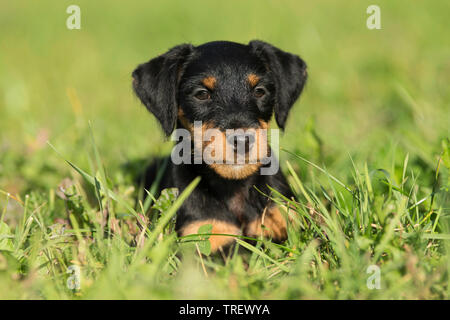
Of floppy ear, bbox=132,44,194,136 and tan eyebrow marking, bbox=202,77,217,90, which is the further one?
floppy ear, bbox=132,44,194,136

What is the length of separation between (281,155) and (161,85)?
6.69 ft

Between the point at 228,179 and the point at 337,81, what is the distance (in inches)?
195

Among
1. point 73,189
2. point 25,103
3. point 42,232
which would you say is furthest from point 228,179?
point 25,103

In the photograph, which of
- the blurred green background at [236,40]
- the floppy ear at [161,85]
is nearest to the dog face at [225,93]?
the floppy ear at [161,85]

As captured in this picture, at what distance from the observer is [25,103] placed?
346 inches

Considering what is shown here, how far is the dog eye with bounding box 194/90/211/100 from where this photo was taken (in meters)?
3.93

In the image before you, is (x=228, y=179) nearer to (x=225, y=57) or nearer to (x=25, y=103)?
(x=225, y=57)

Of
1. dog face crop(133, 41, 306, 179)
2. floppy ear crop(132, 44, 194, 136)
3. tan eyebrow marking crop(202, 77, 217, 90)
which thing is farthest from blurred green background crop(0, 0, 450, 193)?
tan eyebrow marking crop(202, 77, 217, 90)

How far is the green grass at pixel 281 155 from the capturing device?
9.00 ft

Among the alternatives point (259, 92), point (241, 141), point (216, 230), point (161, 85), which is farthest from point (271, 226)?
point (161, 85)

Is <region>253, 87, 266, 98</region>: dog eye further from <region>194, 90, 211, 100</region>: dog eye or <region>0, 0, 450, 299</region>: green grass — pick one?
<region>0, 0, 450, 299</region>: green grass

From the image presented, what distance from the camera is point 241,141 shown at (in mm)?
3359

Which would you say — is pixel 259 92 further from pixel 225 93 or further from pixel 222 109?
pixel 222 109

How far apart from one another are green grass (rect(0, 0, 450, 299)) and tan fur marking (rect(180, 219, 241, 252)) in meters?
0.15
